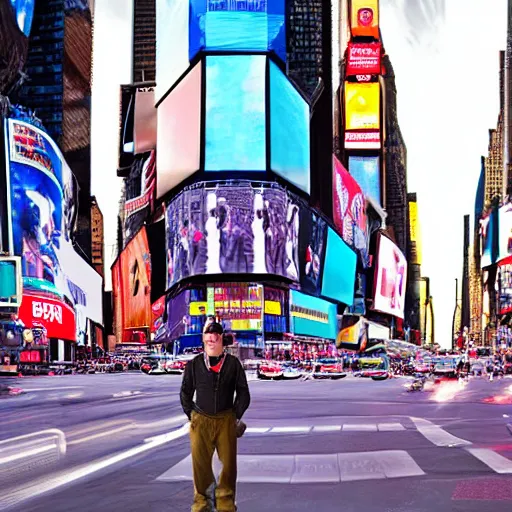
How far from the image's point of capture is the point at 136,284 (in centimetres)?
16250

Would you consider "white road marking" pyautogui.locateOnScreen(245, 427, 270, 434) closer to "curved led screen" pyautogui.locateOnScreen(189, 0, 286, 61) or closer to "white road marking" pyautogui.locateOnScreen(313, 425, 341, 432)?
"white road marking" pyautogui.locateOnScreen(313, 425, 341, 432)

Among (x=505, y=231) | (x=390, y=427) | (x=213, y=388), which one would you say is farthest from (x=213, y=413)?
(x=505, y=231)

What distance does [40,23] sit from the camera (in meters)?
149

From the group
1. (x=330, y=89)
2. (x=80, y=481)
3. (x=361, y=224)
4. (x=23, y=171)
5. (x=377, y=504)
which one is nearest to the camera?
(x=377, y=504)

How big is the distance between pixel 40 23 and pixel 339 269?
5878cm

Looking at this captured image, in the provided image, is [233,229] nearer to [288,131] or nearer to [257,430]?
[288,131]

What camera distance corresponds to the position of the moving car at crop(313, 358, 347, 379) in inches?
2475

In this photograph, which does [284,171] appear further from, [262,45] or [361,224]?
[361,224]

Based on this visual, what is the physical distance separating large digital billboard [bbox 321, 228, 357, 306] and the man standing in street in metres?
140

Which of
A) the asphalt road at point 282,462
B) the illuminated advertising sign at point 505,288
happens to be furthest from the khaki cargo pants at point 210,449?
the illuminated advertising sign at point 505,288

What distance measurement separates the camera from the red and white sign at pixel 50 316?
110312 mm

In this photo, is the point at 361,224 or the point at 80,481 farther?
the point at 361,224

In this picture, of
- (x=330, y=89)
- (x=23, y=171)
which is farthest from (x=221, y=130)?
(x=330, y=89)

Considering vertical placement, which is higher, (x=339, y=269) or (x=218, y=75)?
(x=218, y=75)
